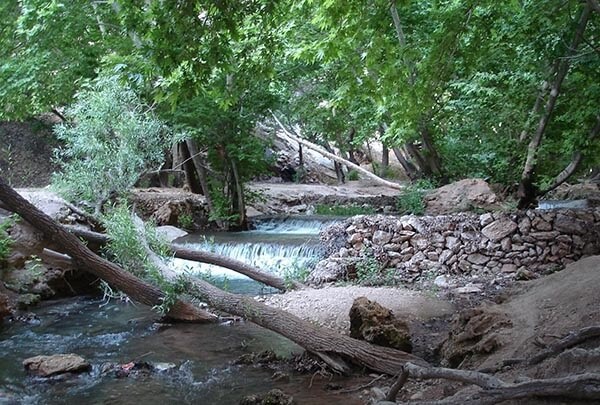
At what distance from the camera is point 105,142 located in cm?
1197

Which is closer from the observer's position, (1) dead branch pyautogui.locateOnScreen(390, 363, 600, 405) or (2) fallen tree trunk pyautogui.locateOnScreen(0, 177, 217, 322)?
(1) dead branch pyautogui.locateOnScreen(390, 363, 600, 405)

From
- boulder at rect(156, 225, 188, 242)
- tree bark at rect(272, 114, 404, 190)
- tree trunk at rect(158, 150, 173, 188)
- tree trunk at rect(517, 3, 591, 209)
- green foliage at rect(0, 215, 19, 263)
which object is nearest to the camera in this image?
tree trunk at rect(517, 3, 591, 209)

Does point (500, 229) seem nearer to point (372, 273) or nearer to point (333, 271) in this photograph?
point (372, 273)

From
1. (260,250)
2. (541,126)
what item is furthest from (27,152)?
(541,126)

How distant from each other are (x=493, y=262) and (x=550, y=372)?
21.4 ft

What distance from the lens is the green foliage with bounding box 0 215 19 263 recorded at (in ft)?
30.2

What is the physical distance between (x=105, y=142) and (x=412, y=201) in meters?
8.49

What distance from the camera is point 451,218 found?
10.2 meters

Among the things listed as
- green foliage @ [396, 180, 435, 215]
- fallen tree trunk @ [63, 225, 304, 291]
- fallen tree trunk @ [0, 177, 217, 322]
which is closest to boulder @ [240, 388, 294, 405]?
fallen tree trunk @ [0, 177, 217, 322]

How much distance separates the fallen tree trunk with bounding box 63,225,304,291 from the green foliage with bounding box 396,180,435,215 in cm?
692

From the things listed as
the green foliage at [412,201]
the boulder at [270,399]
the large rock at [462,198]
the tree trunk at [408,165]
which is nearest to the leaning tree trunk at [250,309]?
the boulder at [270,399]

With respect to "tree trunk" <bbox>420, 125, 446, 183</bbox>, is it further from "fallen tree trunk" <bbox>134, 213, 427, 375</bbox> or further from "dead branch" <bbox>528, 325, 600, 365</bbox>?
"dead branch" <bbox>528, 325, 600, 365</bbox>

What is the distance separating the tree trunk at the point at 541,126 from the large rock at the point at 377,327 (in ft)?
16.5

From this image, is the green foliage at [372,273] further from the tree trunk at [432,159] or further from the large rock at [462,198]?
the tree trunk at [432,159]
